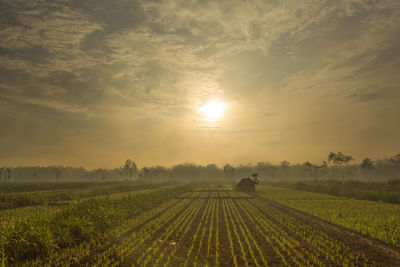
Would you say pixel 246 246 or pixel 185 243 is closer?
pixel 246 246

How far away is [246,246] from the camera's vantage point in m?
12.4

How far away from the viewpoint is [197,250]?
11.8 metres

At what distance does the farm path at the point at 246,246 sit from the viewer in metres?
10.4

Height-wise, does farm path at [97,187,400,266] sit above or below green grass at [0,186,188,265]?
below

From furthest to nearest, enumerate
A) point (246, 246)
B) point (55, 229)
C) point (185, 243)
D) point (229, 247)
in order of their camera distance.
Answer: point (185, 243) → point (246, 246) → point (229, 247) → point (55, 229)

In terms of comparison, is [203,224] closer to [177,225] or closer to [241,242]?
[177,225]

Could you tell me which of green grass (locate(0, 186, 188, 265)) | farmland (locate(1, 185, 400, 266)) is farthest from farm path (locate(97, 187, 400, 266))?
green grass (locate(0, 186, 188, 265))

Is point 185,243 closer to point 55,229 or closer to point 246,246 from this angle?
point 246,246

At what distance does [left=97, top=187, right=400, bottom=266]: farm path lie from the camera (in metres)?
10.4

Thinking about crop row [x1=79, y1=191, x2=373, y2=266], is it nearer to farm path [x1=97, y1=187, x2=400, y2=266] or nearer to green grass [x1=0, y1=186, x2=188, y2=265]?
farm path [x1=97, y1=187, x2=400, y2=266]

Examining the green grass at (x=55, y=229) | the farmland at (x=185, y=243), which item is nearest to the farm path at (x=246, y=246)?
the farmland at (x=185, y=243)

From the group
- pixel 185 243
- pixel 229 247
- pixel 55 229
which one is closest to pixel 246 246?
pixel 229 247

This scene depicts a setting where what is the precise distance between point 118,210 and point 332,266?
1718cm

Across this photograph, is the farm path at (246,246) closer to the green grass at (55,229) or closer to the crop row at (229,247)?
the crop row at (229,247)
